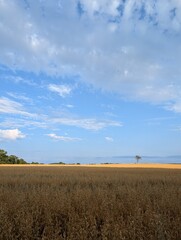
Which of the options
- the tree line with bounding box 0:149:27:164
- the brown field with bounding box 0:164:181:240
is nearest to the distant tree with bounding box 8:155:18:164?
the tree line with bounding box 0:149:27:164

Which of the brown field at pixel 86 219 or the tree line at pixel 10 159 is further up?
the tree line at pixel 10 159

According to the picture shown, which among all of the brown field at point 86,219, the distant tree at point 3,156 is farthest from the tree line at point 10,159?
the brown field at point 86,219

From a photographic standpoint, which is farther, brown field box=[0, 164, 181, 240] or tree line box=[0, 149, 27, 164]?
tree line box=[0, 149, 27, 164]

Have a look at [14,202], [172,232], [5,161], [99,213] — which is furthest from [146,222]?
[5,161]

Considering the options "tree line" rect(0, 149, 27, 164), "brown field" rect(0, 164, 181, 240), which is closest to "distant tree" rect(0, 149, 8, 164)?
"tree line" rect(0, 149, 27, 164)

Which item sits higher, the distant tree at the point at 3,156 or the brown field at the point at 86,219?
the distant tree at the point at 3,156

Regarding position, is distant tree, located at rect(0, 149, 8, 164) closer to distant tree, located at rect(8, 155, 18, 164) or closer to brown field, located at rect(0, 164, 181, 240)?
distant tree, located at rect(8, 155, 18, 164)

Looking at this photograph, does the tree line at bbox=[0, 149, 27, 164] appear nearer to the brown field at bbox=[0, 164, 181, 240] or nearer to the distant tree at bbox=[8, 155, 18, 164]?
the distant tree at bbox=[8, 155, 18, 164]

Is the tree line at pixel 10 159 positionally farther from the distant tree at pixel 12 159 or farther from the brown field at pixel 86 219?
the brown field at pixel 86 219

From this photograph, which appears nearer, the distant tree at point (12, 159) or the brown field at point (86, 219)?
the brown field at point (86, 219)

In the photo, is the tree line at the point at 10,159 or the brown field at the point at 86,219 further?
the tree line at the point at 10,159

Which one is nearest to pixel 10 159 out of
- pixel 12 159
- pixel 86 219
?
pixel 12 159

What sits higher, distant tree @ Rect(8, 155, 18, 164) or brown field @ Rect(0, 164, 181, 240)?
distant tree @ Rect(8, 155, 18, 164)

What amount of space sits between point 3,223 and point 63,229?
1.25 meters
